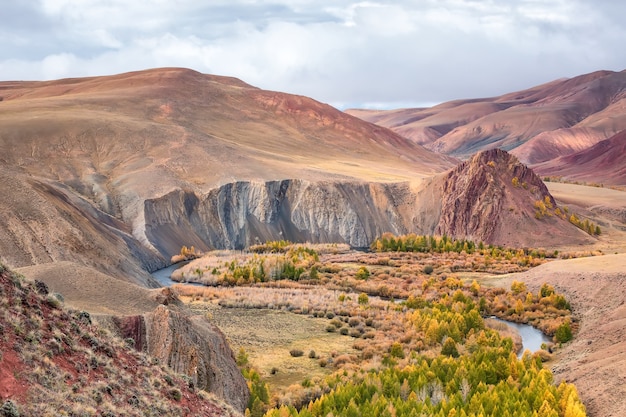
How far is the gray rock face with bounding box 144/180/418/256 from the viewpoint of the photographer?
3546 inches

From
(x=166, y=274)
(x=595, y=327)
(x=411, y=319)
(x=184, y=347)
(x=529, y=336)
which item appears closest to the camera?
(x=184, y=347)

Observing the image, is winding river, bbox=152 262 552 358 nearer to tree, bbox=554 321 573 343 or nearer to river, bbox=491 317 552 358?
river, bbox=491 317 552 358

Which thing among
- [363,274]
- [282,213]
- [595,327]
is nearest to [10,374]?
[595,327]

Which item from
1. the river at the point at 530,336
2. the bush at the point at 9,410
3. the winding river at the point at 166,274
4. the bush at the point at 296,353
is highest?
the bush at the point at 9,410

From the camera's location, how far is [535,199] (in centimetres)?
10219

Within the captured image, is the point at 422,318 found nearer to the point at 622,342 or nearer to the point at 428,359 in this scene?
the point at 428,359

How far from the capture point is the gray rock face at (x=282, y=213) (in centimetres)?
9006

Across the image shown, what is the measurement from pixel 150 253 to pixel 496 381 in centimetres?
5036

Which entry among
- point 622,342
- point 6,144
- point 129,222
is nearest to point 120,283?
point 622,342

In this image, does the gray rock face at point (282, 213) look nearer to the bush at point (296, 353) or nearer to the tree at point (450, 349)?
the bush at point (296, 353)

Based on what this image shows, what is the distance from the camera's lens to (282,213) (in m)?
103

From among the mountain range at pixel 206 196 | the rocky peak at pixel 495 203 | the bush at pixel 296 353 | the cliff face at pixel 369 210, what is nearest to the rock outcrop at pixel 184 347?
the bush at pixel 296 353

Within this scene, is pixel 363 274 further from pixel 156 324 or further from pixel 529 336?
pixel 156 324

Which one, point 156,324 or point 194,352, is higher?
point 156,324
